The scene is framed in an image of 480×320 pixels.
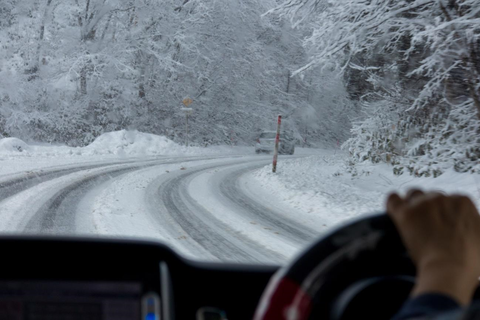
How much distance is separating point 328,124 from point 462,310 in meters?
43.6

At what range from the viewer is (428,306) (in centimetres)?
88

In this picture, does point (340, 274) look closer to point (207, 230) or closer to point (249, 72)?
point (207, 230)

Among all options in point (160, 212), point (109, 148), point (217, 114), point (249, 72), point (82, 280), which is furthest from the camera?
point (249, 72)

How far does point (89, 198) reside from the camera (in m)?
7.68

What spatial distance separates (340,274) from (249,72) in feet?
99.6

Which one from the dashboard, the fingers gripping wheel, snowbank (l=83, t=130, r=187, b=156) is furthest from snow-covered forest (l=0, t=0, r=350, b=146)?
the fingers gripping wheel

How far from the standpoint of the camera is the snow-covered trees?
7.70 metres

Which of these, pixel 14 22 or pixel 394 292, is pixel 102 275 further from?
pixel 14 22

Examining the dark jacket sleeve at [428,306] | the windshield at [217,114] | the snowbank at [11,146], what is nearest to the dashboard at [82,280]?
the dark jacket sleeve at [428,306]

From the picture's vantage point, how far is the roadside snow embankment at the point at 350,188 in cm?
793

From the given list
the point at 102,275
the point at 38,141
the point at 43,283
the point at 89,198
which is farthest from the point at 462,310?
A: the point at 38,141

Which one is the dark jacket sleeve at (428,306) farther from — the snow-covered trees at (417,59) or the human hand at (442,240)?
the snow-covered trees at (417,59)

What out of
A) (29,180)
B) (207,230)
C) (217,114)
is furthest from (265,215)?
(217,114)

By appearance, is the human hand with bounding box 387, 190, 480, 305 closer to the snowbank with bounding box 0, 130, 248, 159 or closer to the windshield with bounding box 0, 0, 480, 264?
the windshield with bounding box 0, 0, 480, 264
